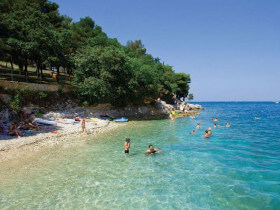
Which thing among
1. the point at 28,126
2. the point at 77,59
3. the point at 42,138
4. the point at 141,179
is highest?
the point at 77,59

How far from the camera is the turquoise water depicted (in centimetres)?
816

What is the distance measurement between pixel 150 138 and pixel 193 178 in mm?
10102

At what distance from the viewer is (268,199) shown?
8.52 metres

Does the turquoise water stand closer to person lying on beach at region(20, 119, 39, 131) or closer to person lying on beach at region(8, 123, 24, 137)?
person lying on beach at region(8, 123, 24, 137)

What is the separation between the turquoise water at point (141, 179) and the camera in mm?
8156

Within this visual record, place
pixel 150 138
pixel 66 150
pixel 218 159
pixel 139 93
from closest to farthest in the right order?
pixel 218 159 < pixel 66 150 < pixel 150 138 < pixel 139 93

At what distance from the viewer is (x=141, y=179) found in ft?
33.8

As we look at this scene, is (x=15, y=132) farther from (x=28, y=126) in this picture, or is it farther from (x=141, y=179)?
(x=141, y=179)

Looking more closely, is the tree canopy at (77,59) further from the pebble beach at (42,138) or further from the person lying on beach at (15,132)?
the person lying on beach at (15,132)

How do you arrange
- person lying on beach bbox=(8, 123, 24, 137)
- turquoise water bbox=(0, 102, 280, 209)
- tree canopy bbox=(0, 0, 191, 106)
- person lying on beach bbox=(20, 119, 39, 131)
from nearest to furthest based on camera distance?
turquoise water bbox=(0, 102, 280, 209) < person lying on beach bbox=(8, 123, 24, 137) < person lying on beach bbox=(20, 119, 39, 131) < tree canopy bbox=(0, 0, 191, 106)

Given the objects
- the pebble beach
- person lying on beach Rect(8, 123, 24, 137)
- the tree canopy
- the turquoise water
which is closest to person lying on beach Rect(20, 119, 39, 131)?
the pebble beach

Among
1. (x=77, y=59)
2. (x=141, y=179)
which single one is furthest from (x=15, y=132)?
(x=77, y=59)

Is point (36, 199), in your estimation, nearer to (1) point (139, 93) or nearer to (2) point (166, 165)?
(2) point (166, 165)

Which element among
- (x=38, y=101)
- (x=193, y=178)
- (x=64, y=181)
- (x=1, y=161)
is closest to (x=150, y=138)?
(x=193, y=178)
